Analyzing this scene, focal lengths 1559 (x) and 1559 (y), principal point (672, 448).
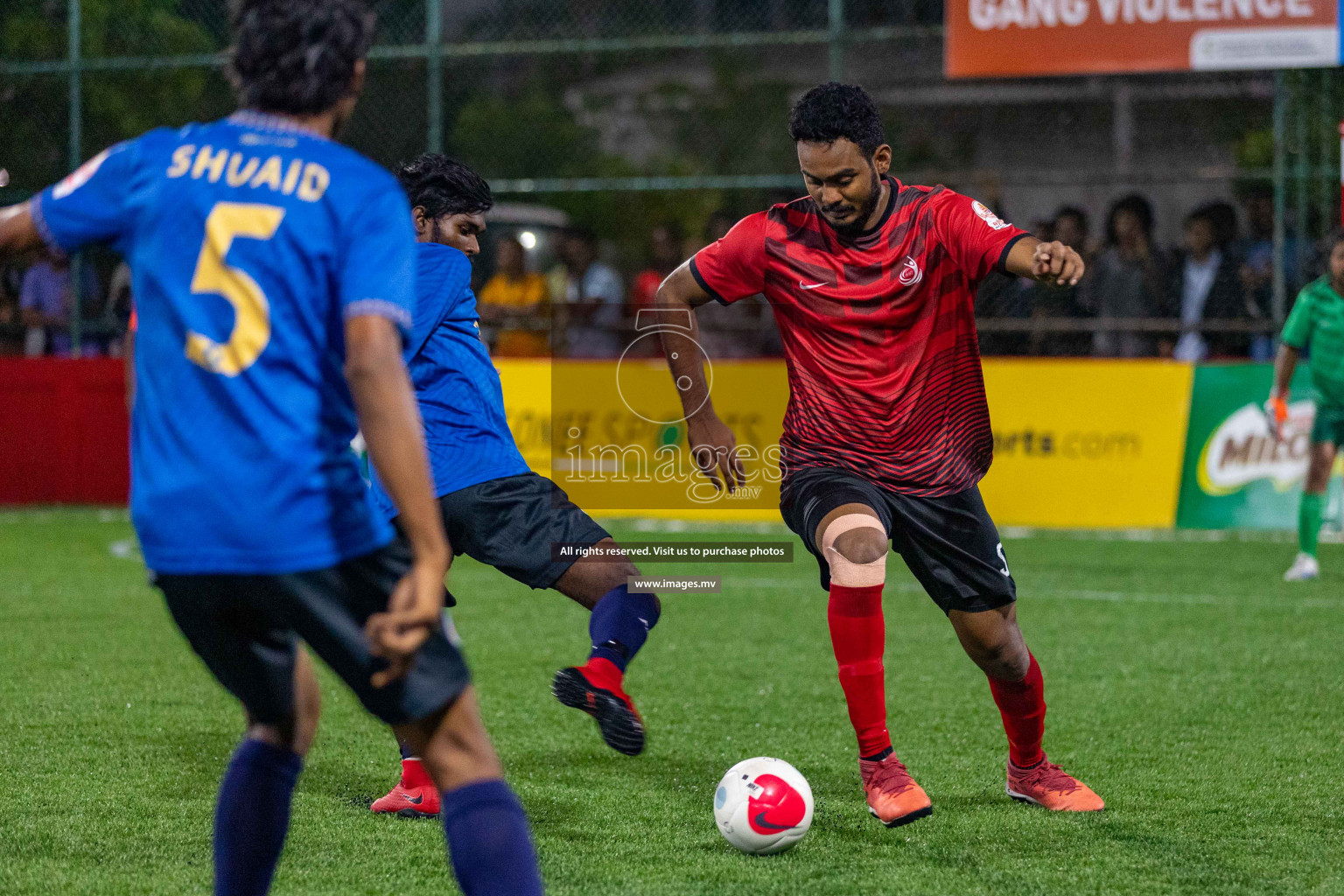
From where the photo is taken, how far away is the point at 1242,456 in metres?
11.2

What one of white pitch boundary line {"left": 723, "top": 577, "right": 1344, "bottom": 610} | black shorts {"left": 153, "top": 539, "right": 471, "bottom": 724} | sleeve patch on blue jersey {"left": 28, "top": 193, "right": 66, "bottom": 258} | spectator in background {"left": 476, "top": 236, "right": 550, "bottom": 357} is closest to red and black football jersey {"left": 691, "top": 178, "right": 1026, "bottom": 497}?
black shorts {"left": 153, "top": 539, "right": 471, "bottom": 724}

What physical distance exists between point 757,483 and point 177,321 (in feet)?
30.4

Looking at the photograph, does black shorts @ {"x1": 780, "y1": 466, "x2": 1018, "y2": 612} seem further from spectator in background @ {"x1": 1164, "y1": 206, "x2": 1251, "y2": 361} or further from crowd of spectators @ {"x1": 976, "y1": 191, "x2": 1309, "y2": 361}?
spectator in background @ {"x1": 1164, "y1": 206, "x2": 1251, "y2": 361}

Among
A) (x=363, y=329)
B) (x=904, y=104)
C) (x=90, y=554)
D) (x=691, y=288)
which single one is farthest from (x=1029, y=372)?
(x=904, y=104)

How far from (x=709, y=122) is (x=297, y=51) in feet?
82.6

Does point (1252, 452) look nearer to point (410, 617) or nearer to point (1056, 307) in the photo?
point (1056, 307)

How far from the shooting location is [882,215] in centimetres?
429

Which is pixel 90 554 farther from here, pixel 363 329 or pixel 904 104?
pixel 904 104

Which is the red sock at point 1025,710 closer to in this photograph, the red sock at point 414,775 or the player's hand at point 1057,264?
the player's hand at point 1057,264

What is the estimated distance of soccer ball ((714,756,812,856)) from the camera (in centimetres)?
386

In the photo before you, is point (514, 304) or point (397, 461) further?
point (514, 304)

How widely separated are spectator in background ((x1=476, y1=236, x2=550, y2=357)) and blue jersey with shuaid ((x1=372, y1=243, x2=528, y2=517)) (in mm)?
8723

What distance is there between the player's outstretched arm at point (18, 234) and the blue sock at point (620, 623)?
6.32 ft

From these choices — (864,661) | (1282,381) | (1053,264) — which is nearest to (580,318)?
(1282,381)
